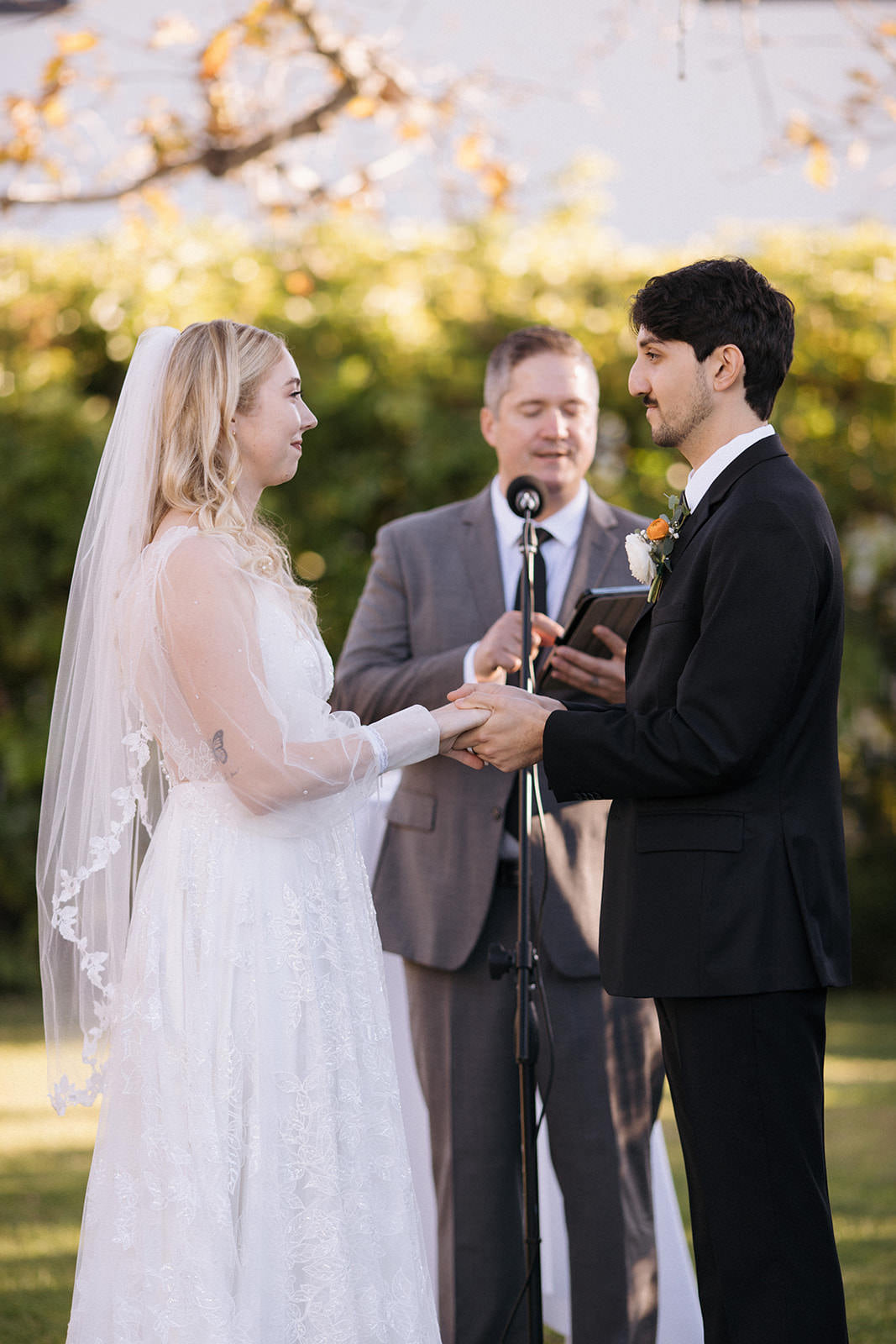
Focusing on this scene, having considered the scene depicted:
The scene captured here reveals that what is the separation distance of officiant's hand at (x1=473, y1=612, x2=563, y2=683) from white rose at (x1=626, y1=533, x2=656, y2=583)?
1.97 feet

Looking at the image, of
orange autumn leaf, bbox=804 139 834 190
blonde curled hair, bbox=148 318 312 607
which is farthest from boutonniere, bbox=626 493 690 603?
orange autumn leaf, bbox=804 139 834 190

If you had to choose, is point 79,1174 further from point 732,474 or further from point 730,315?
point 730,315

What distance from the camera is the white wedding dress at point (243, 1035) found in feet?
8.48

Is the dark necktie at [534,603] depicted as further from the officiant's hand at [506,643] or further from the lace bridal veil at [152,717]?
the lace bridal veil at [152,717]

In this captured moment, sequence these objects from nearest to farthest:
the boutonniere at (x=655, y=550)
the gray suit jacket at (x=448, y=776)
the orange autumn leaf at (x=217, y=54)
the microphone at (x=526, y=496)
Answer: the boutonniere at (x=655, y=550) < the microphone at (x=526, y=496) < the gray suit jacket at (x=448, y=776) < the orange autumn leaf at (x=217, y=54)

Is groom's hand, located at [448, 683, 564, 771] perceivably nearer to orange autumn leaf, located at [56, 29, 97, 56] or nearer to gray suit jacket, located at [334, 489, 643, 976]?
gray suit jacket, located at [334, 489, 643, 976]

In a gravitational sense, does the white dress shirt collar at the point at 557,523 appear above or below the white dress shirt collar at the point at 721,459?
below

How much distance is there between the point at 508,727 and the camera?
10.0 feet

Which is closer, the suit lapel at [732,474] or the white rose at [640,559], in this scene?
the suit lapel at [732,474]

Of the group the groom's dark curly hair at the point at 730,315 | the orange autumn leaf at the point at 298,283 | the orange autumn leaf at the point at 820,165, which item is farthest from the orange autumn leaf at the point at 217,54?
the groom's dark curly hair at the point at 730,315

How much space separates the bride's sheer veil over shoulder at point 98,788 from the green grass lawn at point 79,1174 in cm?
138

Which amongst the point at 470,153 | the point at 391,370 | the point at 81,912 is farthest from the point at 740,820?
the point at 391,370

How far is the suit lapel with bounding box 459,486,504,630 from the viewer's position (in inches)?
150

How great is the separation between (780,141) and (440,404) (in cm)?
281
